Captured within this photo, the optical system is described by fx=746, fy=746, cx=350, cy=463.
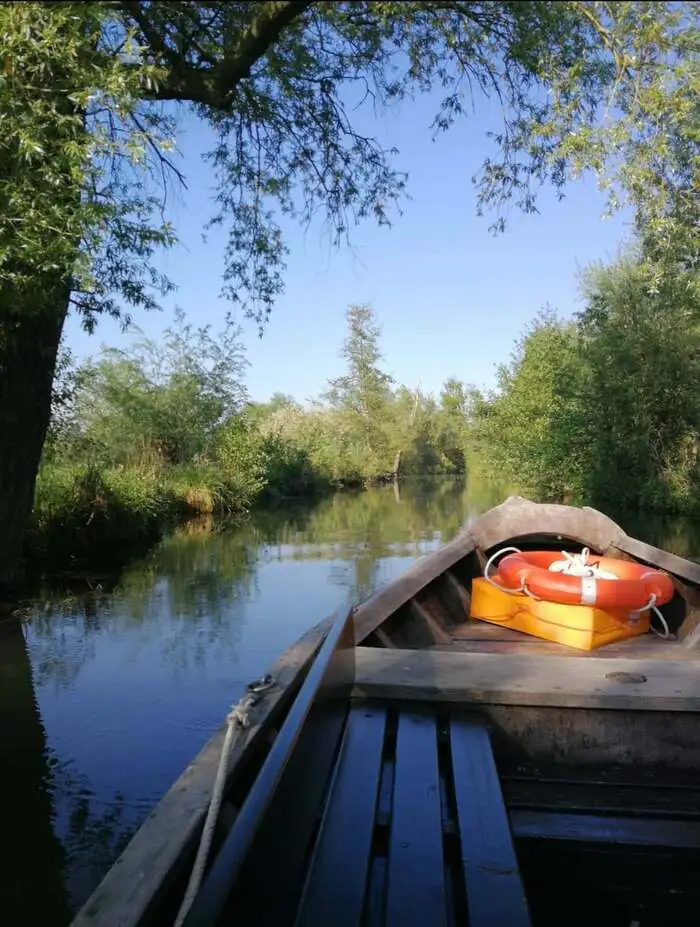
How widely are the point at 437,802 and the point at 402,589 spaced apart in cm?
228

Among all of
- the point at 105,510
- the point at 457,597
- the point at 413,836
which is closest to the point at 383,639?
the point at 457,597

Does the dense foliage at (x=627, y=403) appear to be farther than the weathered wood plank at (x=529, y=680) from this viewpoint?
Yes

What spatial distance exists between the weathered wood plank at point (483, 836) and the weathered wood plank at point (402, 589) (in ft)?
3.83

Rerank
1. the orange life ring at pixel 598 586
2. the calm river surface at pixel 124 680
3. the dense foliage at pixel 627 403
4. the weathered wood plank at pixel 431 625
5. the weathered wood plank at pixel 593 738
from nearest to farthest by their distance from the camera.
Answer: the weathered wood plank at pixel 593 738 → the calm river surface at pixel 124 680 → the orange life ring at pixel 598 586 → the weathered wood plank at pixel 431 625 → the dense foliage at pixel 627 403

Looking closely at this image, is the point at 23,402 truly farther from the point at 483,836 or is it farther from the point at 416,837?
the point at 483,836

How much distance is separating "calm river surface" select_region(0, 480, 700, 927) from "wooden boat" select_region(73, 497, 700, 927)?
48.5 inches

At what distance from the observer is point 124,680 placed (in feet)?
18.5

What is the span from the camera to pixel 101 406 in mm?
19953

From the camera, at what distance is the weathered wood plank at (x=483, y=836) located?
176 cm

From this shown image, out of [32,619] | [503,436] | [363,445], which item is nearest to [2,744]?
[32,619]

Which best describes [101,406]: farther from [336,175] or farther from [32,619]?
[336,175]

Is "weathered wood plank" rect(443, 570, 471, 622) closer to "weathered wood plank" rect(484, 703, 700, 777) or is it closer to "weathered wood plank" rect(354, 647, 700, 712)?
"weathered wood plank" rect(354, 647, 700, 712)

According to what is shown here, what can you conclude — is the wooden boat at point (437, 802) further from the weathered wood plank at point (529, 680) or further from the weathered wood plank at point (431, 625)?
the weathered wood plank at point (431, 625)

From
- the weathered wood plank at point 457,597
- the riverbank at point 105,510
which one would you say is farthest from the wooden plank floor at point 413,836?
the riverbank at point 105,510
